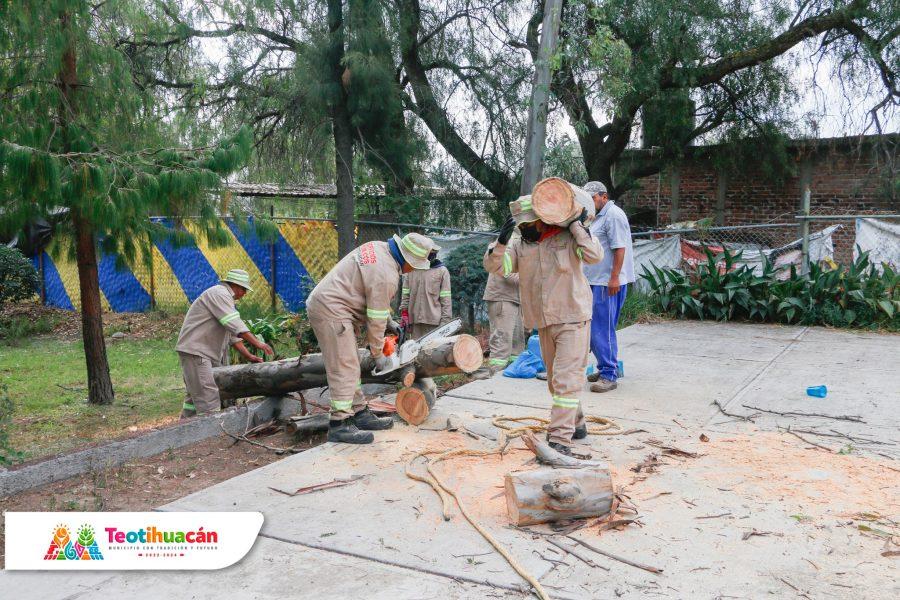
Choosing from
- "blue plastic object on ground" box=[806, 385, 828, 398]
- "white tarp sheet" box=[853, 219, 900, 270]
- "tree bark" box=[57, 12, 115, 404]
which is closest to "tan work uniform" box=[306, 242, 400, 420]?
"tree bark" box=[57, 12, 115, 404]

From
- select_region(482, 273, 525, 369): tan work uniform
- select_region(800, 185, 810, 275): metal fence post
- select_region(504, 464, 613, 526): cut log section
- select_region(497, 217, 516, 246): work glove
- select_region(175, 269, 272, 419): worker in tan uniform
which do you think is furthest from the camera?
select_region(800, 185, 810, 275): metal fence post

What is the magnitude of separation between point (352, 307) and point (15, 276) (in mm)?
12289

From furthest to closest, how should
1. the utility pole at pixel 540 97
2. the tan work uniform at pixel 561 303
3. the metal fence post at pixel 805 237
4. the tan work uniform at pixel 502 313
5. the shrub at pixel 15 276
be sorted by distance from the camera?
the shrub at pixel 15 276 < the metal fence post at pixel 805 237 < the utility pole at pixel 540 97 < the tan work uniform at pixel 502 313 < the tan work uniform at pixel 561 303

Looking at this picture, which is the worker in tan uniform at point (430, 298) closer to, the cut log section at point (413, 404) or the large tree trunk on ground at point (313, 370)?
the large tree trunk on ground at point (313, 370)

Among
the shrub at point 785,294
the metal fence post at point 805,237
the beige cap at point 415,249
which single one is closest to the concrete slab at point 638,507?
the beige cap at point 415,249

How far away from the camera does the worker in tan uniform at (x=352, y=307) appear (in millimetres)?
5371

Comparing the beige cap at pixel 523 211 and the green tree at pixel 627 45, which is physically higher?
the green tree at pixel 627 45

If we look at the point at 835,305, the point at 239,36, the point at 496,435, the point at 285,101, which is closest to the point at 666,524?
the point at 496,435

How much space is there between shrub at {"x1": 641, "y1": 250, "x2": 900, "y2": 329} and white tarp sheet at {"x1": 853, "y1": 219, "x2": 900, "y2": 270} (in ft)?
0.84

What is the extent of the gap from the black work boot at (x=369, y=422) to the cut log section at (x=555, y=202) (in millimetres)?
1979

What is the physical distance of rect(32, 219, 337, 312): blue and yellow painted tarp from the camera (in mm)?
13766

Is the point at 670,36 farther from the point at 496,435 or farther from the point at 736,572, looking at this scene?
the point at 736,572

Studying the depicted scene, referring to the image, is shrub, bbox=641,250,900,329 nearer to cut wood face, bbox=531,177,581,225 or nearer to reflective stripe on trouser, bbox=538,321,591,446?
reflective stripe on trouser, bbox=538,321,591,446

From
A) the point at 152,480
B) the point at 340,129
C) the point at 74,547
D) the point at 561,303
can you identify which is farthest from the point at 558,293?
the point at 340,129
